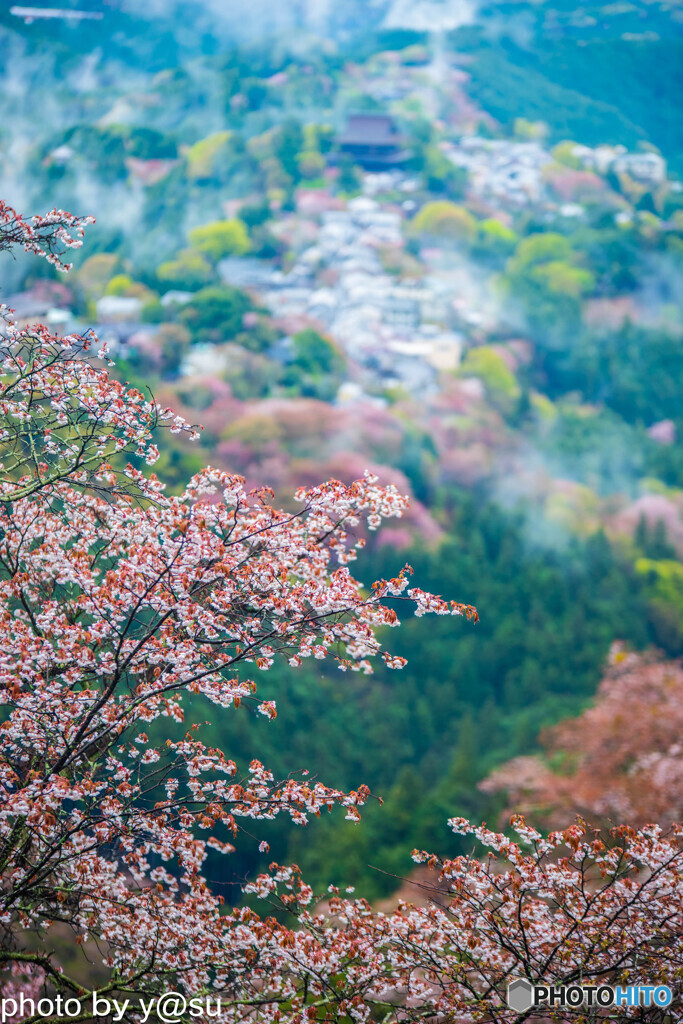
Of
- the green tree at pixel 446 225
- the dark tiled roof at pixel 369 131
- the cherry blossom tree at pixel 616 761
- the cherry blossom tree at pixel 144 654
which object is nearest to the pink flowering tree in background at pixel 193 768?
the cherry blossom tree at pixel 144 654

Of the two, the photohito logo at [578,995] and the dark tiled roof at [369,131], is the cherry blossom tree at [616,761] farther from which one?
the dark tiled roof at [369,131]

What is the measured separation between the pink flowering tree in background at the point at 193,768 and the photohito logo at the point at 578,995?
0.05 meters

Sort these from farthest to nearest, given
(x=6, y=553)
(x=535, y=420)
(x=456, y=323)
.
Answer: (x=456, y=323) → (x=535, y=420) → (x=6, y=553)

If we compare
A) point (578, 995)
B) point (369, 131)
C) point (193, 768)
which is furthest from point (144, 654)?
point (369, 131)

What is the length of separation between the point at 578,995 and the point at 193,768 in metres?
1.96

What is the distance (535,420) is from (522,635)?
11.5 meters

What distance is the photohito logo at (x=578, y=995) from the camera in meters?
3.75

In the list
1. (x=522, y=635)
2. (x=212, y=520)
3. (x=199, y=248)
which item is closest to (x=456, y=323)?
(x=199, y=248)

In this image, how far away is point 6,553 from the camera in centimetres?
405

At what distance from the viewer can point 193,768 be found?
391 cm

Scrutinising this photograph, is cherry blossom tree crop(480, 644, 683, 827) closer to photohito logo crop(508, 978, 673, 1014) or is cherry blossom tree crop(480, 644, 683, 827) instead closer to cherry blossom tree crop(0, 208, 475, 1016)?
photohito logo crop(508, 978, 673, 1014)

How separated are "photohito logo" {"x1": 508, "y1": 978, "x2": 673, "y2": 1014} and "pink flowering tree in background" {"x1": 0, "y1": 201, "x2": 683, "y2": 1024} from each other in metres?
0.05

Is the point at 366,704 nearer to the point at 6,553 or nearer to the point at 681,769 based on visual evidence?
the point at 681,769

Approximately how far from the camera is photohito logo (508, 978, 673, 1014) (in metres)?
3.75
